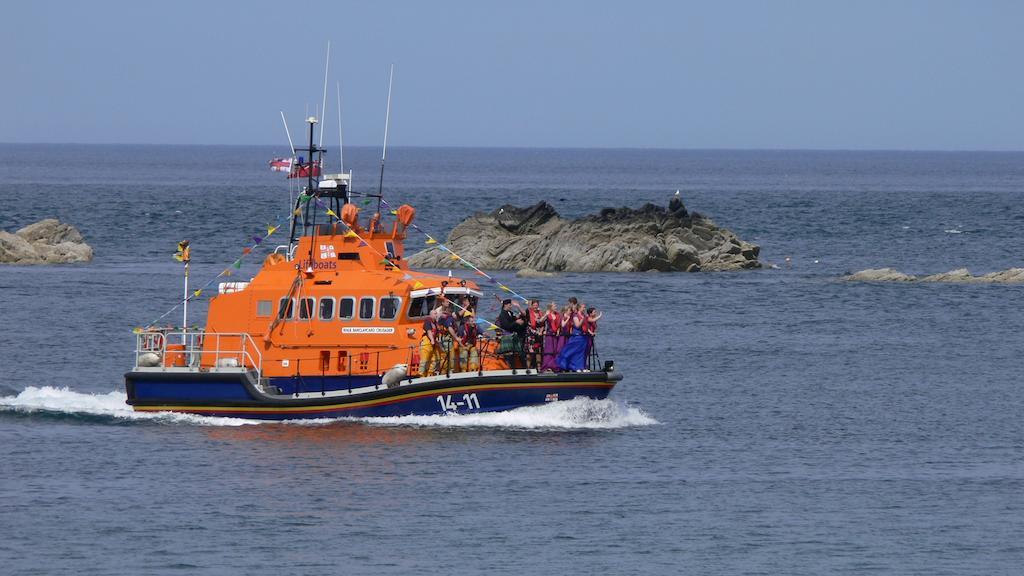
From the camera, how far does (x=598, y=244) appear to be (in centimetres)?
6469

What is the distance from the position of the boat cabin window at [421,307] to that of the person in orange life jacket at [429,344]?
69 centimetres

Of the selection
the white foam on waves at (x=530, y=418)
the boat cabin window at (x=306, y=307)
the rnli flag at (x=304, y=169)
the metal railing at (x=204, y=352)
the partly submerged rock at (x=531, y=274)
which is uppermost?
the rnli flag at (x=304, y=169)

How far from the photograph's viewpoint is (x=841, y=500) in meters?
23.8

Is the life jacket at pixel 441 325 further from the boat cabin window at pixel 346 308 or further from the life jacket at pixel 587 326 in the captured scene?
the life jacket at pixel 587 326

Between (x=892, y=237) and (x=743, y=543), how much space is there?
7011 cm

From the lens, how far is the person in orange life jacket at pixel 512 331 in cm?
2809

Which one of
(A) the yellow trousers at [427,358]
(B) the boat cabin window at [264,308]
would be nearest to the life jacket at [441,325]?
(A) the yellow trousers at [427,358]

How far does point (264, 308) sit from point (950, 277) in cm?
3690

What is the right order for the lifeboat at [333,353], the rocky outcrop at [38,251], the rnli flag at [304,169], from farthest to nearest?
the rocky outcrop at [38,251]
the rnli flag at [304,169]
the lifeboat at [333,353]

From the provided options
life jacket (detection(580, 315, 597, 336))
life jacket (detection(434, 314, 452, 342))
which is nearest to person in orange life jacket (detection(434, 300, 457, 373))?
life jacket (detection(434, 314, 452, 342))

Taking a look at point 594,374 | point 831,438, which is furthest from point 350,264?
point 831,438

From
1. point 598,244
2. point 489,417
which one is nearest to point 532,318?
point 489,417

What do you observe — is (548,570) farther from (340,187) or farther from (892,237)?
(892,237)

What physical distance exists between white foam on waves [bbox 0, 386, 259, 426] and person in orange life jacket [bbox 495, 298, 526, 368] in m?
4.66
